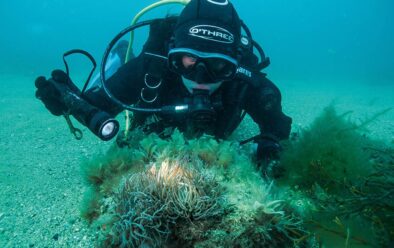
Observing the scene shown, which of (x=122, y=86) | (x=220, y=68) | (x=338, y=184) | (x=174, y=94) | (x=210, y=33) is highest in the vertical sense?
(x=210, y=33)

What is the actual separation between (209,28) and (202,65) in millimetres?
490

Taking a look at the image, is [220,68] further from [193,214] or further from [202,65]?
[193,214]

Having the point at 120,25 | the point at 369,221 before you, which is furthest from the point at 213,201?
the point at 120,25

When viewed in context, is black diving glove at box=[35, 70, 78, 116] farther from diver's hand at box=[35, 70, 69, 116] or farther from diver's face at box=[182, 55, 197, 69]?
diver's face at box=[182, 55, 197, 69]

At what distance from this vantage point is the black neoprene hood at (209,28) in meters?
3.54

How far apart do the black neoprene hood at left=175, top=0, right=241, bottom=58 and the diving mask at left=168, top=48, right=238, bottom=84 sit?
91mm

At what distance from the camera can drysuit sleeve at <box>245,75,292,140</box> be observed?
14.0 feet

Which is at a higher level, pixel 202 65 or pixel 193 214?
pixel 202 65

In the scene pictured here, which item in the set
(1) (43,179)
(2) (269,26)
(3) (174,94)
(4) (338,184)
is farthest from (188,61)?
(2) (269,26)

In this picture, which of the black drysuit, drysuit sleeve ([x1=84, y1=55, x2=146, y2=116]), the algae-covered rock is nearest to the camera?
the algae-covered rock

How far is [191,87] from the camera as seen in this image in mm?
3924

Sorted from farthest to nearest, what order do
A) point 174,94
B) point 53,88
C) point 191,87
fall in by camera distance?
point 174,94 → point 191,87 → point 53,88

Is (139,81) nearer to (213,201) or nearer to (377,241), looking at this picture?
(213,201)

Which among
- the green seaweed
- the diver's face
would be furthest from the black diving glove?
the green seaweed
